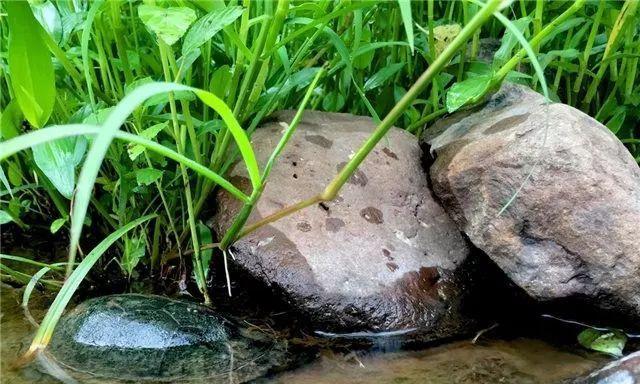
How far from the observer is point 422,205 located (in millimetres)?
1992

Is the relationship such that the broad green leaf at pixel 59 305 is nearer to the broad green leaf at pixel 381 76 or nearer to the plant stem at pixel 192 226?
the plant stem at pixel 192 226

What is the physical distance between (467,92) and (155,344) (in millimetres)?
990

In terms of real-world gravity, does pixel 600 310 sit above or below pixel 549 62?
below

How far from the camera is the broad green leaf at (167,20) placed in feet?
4.23

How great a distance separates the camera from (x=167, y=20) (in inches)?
51.7

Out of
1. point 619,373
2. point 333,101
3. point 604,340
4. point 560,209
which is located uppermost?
point 333,101

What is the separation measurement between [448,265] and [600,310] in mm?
416

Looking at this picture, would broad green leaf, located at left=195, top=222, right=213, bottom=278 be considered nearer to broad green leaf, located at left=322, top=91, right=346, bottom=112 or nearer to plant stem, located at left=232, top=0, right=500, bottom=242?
plant stem, located at left=232, top=0, right=500, bottom=242

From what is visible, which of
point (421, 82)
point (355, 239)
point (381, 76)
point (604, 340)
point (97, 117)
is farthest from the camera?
point (381, 76)

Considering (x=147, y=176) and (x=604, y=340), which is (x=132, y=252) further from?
(x=604, y=340)

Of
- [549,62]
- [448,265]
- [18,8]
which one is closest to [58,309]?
[18,8]

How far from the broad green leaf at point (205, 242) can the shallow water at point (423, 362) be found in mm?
393

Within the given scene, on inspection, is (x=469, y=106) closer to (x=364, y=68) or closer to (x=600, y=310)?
(x=364, y=68)

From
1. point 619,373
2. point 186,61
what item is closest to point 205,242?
point 186,61
